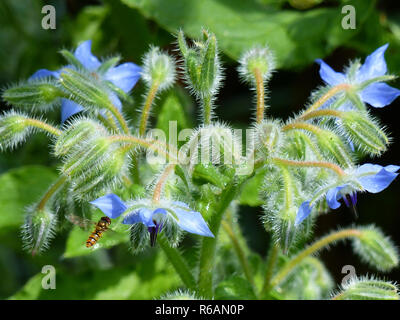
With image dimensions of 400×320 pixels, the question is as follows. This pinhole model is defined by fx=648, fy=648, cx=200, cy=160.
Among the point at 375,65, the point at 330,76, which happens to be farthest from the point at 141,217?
the point at 375,65


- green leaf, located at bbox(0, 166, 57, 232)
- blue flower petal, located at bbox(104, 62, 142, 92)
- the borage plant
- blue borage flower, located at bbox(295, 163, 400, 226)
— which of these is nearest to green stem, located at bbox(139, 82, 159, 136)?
the borage plant

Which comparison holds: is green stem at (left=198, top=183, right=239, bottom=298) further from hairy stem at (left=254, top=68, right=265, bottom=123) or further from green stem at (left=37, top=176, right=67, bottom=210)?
green stem at (left=37, top=176, right=67, bottom=210)

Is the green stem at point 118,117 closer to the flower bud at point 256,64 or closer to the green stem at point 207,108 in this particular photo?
the green stem at point 207,108

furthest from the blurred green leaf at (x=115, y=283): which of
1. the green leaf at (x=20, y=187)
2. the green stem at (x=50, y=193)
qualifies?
the green stem at (x=50, y=193)

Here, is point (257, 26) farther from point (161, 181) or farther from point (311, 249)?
point (161, 181)

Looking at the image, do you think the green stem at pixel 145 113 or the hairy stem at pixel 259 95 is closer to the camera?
the hairy stem at pixel 259 95

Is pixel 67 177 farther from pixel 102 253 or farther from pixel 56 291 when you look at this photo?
pixel 102 253
